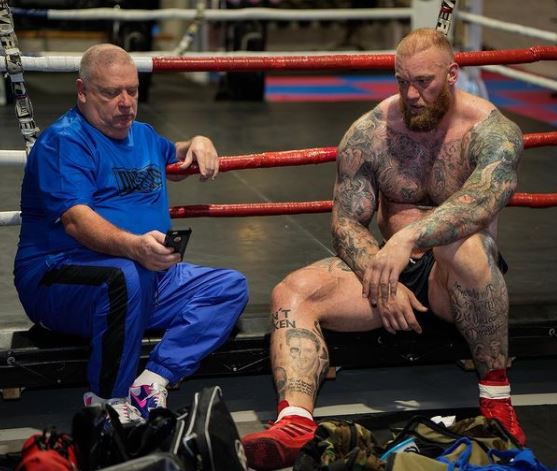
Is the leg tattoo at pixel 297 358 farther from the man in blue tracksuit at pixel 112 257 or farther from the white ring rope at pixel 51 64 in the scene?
the white ring rope at pixel 51 64

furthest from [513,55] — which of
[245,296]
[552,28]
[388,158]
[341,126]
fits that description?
[552,28]

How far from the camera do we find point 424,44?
372 cm

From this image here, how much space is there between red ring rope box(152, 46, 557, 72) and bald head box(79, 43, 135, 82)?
0.53 metres

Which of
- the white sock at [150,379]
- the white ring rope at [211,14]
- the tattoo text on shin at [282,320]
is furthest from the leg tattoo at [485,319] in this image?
the white ring rope at [211,14]

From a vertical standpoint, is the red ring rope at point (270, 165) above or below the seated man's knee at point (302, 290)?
above

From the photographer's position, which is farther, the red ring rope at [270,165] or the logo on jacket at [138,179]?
the red ring rope at [270,165]

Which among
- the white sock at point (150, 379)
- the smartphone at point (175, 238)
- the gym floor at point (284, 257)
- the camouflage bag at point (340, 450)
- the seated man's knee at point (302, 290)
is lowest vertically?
the gym floor at point (284, 257)

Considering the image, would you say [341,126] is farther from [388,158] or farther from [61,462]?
[61,462]

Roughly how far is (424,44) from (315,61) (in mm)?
699

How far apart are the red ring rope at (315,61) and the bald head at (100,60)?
531mm

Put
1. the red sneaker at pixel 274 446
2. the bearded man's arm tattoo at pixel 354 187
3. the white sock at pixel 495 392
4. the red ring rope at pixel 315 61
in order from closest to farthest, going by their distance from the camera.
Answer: the red sneaker at pixel 274 446 → the white sock at pixel 495 392 → the bearded man's arm tattoo at pixel 354 187 → the red ring rope at pixel 315 61

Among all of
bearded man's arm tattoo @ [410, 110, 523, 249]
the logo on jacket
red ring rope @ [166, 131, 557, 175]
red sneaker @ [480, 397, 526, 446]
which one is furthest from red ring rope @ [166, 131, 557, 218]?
red sneaker @ [480, 397, 526, 446]

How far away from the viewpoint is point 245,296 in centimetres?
383

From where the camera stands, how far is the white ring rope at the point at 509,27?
6285mm
